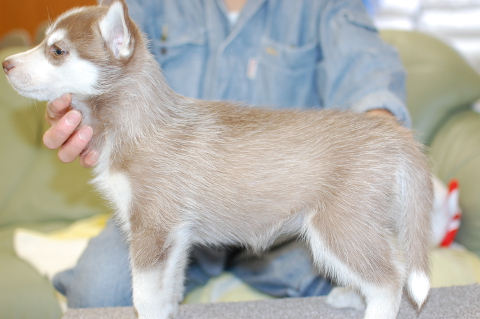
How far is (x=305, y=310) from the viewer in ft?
4.81

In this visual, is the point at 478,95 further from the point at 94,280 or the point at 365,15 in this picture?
the point at 94,280

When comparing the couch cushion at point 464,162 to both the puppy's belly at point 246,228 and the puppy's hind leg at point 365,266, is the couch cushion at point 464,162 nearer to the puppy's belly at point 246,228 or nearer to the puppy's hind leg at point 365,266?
the puppy's hind leg at point 365,266

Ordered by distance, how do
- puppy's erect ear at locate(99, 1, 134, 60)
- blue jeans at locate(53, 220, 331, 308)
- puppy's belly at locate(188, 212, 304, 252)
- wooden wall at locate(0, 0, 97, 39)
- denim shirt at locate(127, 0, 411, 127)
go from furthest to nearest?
wooden wall at locate(0, 0, 97, 39)
denim shirt at locate(127, 0, 411, 127)
blue jeans at locate(53, 220, 331, 308)
puppy's belly at locate(188, 212, 304, 252)
puppy's erect ear at locate(99, 1, 134, 60)

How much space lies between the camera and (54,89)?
4.15 ft

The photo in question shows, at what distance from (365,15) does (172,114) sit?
4.56 ft

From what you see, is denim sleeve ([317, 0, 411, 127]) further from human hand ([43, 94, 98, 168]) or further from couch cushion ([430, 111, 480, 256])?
human hand ([43, 94, 98, 168])

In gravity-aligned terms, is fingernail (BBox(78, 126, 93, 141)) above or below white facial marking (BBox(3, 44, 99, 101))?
below

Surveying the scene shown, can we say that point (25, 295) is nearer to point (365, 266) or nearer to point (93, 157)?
point (93, 157)

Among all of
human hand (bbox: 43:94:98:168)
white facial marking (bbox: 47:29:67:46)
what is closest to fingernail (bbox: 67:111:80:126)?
human hand (bbox: 43:94:98:168)

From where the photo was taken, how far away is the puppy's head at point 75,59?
1.25m

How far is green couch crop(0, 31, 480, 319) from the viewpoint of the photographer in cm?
255

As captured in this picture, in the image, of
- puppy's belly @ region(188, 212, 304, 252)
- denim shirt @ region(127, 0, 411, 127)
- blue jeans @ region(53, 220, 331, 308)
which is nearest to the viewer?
puppy's belly @ region(188, 212, 304, 252)

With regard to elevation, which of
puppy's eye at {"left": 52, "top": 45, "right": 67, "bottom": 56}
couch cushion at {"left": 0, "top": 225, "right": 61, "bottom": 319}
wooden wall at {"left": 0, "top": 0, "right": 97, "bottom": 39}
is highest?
puppy's eye at {"left": 52, "top": 45, "right": 67, "bottom": 56}

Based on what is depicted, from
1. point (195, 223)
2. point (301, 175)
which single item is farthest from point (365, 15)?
point (195, 223)
